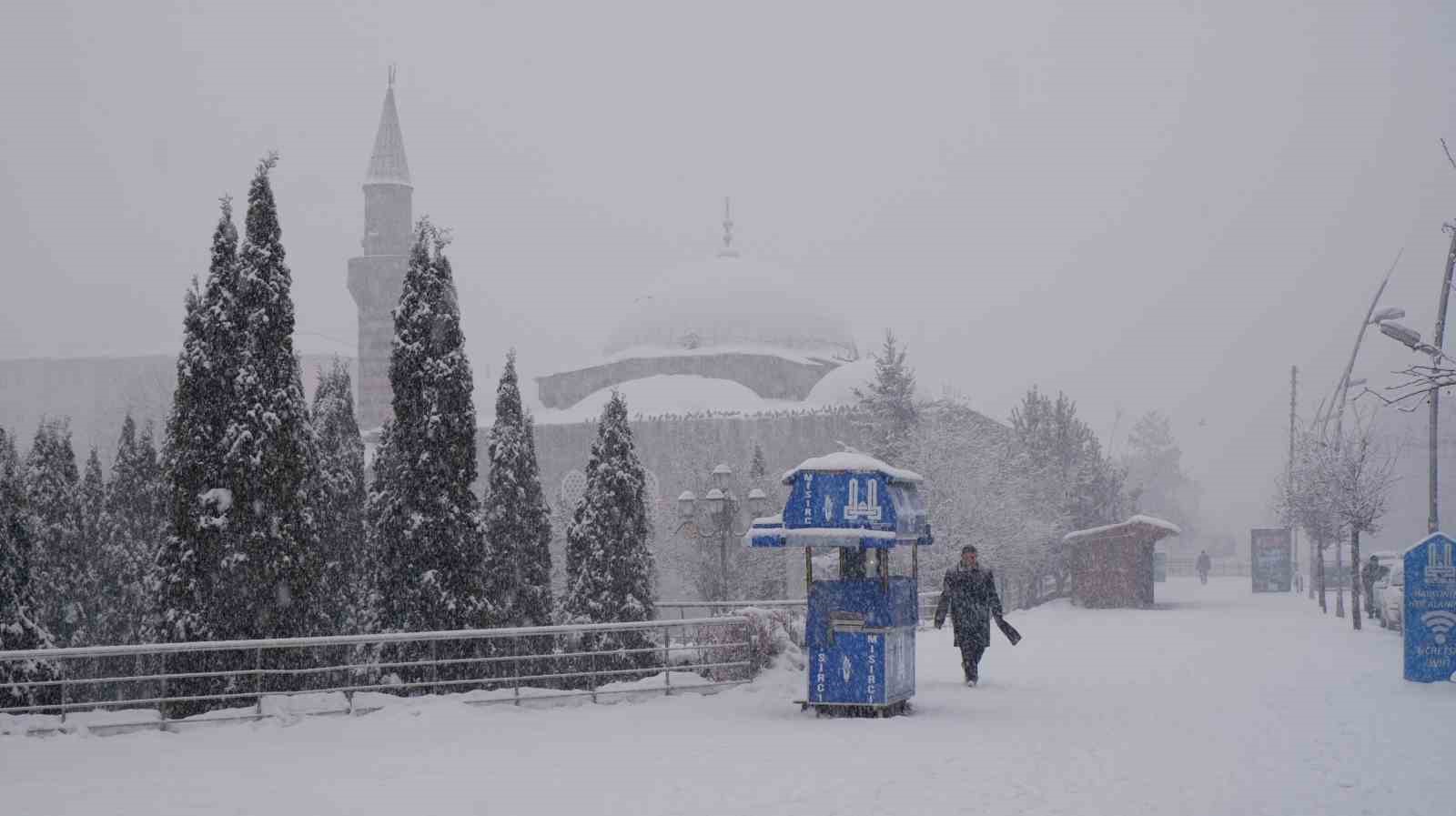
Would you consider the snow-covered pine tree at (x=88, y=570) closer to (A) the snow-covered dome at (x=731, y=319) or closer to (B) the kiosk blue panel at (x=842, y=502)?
(B) the kiosk blue panel at (x=842, y=502)

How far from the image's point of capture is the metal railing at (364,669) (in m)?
12.0

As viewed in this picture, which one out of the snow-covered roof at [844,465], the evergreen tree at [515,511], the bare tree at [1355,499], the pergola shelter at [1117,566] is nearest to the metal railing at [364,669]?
the snow-covered roof at [844,465]

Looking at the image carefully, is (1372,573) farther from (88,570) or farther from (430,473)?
(88,570)

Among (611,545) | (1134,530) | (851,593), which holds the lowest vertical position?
(851,593)

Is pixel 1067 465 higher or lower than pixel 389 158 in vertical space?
lower

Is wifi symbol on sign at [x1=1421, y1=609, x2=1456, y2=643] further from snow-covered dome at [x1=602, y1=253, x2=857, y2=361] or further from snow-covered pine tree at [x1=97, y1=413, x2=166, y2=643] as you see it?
snow-covered dome at [x1=602, y1=253, x2=857, y2=361]

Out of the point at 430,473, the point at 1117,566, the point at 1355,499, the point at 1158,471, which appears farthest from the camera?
the point at 1158,471

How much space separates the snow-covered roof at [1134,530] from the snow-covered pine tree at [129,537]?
2169 centimetres

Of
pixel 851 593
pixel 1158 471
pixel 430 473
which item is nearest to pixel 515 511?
pixel 430 473

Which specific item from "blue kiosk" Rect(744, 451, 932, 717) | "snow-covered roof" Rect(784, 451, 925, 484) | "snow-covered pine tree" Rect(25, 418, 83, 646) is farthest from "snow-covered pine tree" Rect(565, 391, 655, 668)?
"snow-covered pine tree" Rect(25, 418, 83, 646)

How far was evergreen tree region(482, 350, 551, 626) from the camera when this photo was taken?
25.9 m

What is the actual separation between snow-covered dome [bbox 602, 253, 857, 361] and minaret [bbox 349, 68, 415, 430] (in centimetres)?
1185

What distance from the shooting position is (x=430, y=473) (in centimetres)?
1692

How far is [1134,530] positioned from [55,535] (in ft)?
80.2
